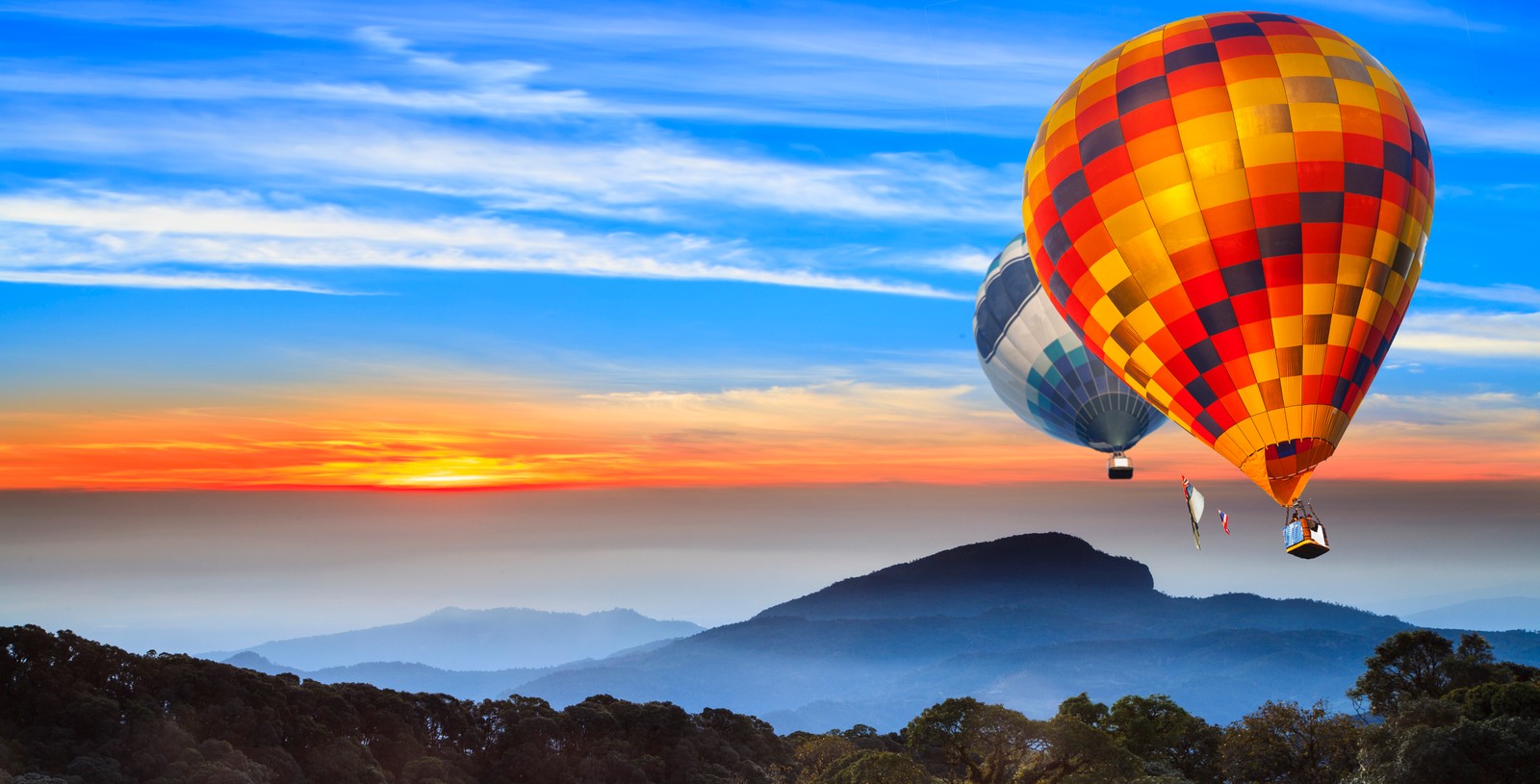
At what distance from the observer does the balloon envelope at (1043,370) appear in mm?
45219

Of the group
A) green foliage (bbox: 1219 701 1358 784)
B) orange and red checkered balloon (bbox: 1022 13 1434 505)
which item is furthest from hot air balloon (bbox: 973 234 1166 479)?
orange and red checkered balloon (bbox: 1022 13 1434 505)

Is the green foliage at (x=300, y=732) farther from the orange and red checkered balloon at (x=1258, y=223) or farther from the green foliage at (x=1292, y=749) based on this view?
the orange and red checkered balloon at (x=1258, y=223)

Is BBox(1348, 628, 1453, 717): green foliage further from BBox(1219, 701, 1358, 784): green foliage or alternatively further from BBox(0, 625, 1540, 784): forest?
BBox(1219, 701, 1358, 784): green foliage

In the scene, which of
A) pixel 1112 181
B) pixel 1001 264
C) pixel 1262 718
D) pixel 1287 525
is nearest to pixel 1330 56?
pixel 1112 181

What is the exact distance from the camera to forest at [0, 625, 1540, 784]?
4247 centimetres

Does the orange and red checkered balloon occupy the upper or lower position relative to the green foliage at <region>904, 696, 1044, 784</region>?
upper

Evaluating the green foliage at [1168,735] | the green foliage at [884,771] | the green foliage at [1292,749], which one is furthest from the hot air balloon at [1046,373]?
the green foliage at [1168,735]

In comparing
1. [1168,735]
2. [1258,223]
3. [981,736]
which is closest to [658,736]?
[981,736]

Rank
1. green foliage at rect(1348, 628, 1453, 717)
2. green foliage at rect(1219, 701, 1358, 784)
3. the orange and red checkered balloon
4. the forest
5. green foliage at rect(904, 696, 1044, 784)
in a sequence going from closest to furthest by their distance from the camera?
the orange and red checkered balloon
the forest
green foliage at rect(1219, 701, 1358, 784)
green foliage at rect(904, 696, 1044, 784)
green foliage at rect(1348, 628, 1453, 717)

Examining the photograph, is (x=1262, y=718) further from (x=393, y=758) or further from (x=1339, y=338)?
(x=393, y=758)

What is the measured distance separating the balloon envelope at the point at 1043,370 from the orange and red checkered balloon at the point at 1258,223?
14921mm

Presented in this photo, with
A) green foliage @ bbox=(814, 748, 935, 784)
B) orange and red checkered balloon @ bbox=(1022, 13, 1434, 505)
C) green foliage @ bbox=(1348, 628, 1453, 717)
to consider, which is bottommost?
green foliage @ bbox=(814, 748, 935, 784)

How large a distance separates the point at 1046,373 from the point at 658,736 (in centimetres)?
2911

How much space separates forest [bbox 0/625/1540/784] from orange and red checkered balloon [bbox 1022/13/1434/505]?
1499cm
